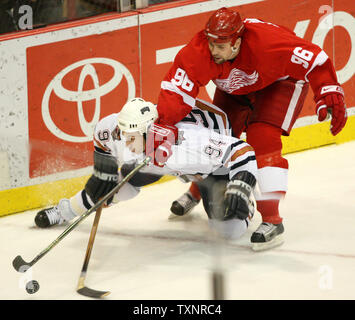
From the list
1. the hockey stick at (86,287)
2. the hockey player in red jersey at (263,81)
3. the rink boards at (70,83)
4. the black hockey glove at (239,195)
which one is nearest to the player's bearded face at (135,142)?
the hockey player in red jersey at (263,81)

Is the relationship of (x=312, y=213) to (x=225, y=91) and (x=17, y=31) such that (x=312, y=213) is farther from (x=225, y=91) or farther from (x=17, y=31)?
(x=17, y=31)

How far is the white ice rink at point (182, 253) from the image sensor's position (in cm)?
403

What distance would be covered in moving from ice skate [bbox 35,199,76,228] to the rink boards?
0.34 meters

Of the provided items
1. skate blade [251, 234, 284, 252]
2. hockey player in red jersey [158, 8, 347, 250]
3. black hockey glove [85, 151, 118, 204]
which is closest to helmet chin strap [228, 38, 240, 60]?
hockey player in red jersey [158, 8, 347, 250]

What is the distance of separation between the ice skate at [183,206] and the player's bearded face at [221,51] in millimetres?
897

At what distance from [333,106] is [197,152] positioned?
62 cm

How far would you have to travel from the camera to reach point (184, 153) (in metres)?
4.37

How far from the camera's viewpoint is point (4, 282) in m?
4.16

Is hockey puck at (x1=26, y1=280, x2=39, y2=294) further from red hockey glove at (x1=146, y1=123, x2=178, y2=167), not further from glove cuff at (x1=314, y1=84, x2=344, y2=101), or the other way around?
glove cuff at (x1=314, y1=84, x2=344, y2=101)

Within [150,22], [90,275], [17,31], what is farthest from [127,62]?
[90,275]

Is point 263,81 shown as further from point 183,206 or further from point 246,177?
point 183,206

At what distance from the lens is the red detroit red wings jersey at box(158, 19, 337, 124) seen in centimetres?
437

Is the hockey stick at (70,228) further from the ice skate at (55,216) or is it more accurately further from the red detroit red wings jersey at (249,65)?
the ice skate at (55,216)
